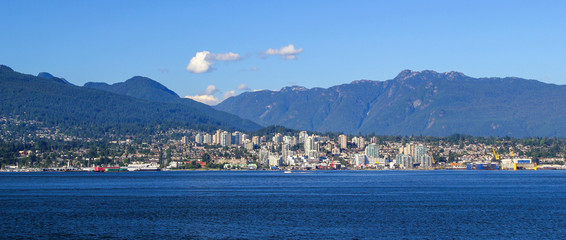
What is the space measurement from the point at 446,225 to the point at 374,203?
22.1 metres

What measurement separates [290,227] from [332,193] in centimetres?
4213

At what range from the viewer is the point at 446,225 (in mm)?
61906

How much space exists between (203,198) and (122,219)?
26075 millimetres

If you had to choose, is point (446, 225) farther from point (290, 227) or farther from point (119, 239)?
point (119, 239)

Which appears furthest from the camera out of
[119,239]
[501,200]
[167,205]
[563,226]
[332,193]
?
[332,193]

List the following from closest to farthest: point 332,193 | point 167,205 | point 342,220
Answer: point 342,220, point 167,205, point 332,193

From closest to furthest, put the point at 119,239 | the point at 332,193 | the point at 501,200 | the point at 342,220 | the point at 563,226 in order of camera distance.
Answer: the point at 119,239 → the point at 563,226 → the point at 342,220 → the point at 501,200 → the point at 332,193

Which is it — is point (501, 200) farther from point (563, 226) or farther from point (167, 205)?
point (167, 205)

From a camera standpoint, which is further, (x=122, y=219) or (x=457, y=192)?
(x=457, y=192)

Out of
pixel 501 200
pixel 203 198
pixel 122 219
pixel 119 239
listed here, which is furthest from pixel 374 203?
pixel 119 239

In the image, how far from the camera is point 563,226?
60.4 meters

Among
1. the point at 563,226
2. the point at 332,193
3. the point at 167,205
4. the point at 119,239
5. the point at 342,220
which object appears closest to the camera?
the point at 119,239

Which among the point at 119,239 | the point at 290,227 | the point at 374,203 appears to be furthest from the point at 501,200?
the point at 119,239

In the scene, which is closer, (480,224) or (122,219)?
(480,224)
